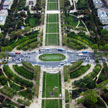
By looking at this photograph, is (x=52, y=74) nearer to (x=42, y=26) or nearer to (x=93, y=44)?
(x=93, y=44)

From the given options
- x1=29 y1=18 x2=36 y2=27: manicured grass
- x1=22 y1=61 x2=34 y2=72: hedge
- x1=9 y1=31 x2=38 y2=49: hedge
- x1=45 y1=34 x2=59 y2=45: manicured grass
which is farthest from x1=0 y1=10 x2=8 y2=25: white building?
x1=22 y1=61 x2=34 y2=72: hedge

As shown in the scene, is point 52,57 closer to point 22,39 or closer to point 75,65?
point 75,65

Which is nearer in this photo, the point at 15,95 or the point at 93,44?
the point at 15,95

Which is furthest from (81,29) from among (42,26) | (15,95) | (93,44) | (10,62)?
(15,95)

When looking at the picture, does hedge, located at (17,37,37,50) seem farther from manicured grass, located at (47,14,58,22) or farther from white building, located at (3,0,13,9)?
white building, located at (3,0,13,9)

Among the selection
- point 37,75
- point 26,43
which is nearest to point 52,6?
point 26,43
